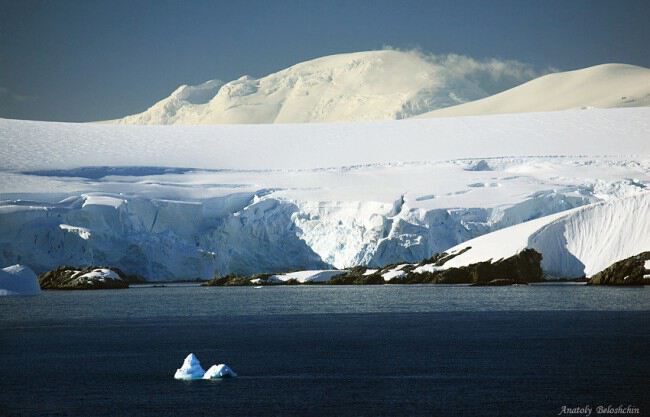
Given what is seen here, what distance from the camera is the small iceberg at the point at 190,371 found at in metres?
20.0

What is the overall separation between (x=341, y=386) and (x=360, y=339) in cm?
751

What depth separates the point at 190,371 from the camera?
66.1 ft

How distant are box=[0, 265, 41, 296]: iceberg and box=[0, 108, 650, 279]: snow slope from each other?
4.79m

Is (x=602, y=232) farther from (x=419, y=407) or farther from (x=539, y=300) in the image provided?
(x=419, y=407)

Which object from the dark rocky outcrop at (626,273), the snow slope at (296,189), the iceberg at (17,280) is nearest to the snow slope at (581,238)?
the dark rocky outcrop at (626,273)

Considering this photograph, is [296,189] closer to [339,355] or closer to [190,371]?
[339,355]

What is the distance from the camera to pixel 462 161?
204 ft

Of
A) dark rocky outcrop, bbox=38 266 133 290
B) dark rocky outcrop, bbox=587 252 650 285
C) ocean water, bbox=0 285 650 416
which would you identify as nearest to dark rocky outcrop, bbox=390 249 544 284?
dark rocky outcrop, bbox=587 252 650 285

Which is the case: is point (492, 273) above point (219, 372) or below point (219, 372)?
below

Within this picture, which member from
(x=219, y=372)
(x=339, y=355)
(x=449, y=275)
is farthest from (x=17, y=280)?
(x=219, y=372)

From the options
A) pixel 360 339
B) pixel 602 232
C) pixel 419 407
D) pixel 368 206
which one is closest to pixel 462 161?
pixel 368 206

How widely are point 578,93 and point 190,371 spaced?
101m

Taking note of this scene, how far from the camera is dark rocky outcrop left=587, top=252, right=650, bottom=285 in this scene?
42562 millimetres

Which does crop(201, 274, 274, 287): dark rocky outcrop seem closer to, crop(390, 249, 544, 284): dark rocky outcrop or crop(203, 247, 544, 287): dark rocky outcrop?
crop(203, 247, 544, 287): dark rocky outcrop
